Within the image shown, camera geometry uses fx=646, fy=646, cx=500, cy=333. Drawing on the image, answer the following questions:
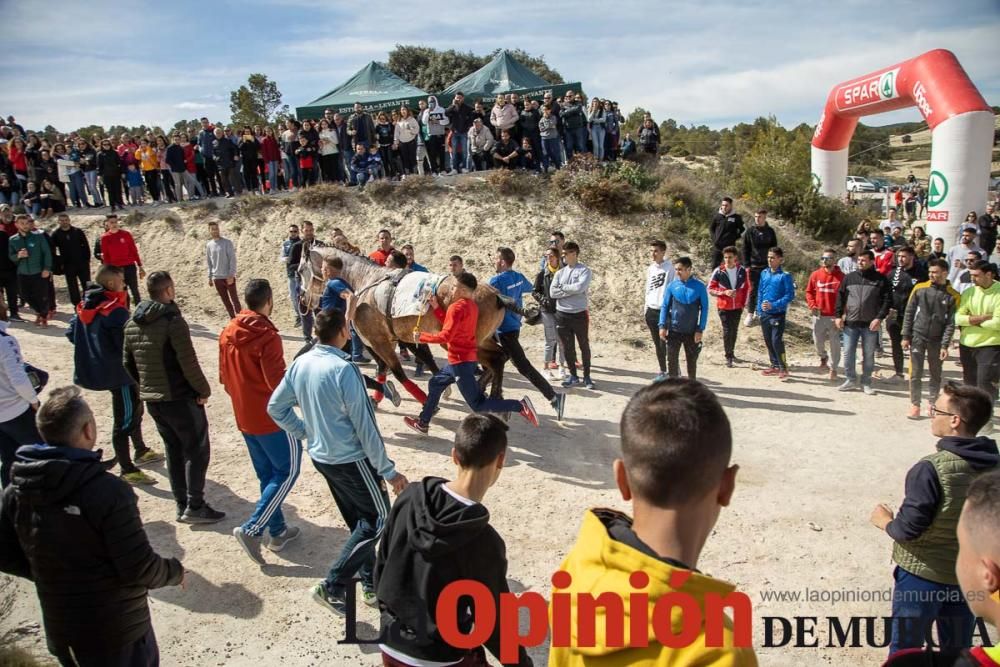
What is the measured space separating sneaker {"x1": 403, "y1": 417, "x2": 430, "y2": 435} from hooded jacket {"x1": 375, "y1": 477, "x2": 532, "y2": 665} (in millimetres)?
4471

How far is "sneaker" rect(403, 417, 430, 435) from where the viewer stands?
7.09 metres

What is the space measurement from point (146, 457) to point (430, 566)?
5.27 metres

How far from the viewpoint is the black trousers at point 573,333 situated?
864cm

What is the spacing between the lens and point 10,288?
1121 cm

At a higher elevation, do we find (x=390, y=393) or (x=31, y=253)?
(x=31, y=253)

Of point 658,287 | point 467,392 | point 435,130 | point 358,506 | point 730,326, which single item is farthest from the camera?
point 435,130

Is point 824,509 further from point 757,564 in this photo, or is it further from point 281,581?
point 281,581

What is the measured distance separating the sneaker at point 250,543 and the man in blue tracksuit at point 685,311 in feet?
17.8

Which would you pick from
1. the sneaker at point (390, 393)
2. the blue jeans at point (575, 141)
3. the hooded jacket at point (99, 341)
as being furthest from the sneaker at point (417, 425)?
the blue jeans at point (575, 141)

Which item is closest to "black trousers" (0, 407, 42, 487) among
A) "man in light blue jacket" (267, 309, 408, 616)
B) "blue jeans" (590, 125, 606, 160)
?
"man in light blue jacket" (267, 309, 408, 616)

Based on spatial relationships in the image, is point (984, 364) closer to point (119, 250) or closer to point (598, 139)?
point (598, 139)

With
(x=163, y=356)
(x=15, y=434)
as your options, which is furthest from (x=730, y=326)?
(x=15, y=434)

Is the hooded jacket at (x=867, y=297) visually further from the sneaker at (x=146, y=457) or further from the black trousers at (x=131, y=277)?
the black trousers at (x=131, y=277)

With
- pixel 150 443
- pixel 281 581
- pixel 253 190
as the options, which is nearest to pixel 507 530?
pixel 281 581
